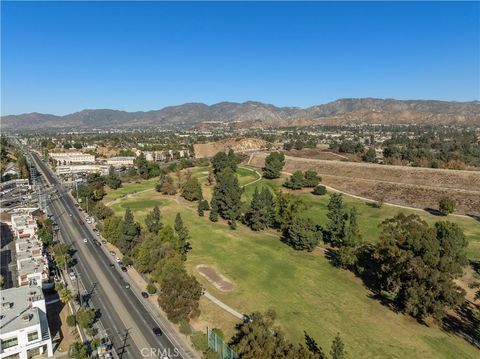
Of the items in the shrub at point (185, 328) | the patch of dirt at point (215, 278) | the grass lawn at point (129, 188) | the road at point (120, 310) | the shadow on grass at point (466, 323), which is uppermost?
the grass lawn at point (129, 188)

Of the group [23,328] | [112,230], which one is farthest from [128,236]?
[23,328]

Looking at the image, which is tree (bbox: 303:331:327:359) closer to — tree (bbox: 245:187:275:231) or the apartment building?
the apartment building

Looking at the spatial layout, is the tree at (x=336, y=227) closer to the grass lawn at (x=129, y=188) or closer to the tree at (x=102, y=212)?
the tree at (x=102, y=212)

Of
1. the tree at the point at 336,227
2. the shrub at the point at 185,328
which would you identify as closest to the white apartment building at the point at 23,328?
the shrub at the point at 185,328

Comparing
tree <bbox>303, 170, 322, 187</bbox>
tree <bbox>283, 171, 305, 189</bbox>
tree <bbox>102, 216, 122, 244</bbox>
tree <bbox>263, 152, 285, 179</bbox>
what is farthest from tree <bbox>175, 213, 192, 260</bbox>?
tree <bbox>263, 152, 285, 179</bbox>

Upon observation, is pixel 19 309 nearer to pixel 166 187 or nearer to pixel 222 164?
pixel 166 187

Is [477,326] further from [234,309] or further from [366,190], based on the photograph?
[366,190]
